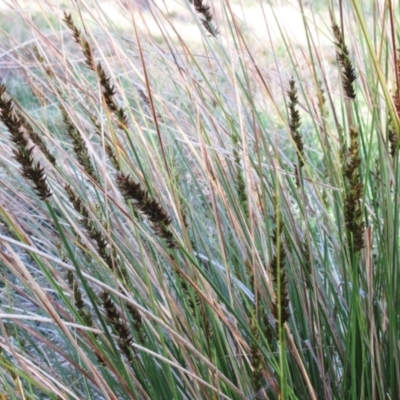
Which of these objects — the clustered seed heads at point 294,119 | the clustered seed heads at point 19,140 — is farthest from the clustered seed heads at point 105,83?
the clustered seed heads at point 294,119

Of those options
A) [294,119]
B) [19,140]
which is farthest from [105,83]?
[294,119]

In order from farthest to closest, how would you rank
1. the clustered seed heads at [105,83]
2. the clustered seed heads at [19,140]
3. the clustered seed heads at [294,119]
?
the clustered seed heads at [294,119] → the clustered seed heads at [105,83] → the clustered seed heads at [19,140]

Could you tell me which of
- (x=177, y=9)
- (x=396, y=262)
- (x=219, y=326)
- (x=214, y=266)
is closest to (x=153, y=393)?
(x=219, y=326)

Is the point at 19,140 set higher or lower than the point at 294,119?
higher

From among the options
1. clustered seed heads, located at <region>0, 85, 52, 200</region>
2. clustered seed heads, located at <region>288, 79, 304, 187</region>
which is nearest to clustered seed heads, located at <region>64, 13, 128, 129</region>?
clustered seed heads, located at <region>0, 85, 52, 200</region>

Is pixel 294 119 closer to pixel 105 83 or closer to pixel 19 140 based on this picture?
pixel 105 83

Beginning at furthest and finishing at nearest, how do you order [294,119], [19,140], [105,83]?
[294,119] < [105,83] < [19,140]

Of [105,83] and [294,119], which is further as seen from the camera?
[294,119]

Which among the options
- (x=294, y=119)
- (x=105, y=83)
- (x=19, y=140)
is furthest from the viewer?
(x=294, y=119)

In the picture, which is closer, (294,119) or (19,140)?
(19,140)

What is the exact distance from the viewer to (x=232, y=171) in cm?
131

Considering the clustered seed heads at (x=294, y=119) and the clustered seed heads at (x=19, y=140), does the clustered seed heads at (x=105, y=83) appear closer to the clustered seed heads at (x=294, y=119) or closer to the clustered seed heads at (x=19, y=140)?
the clustered seed heads at (x=19, y=140)

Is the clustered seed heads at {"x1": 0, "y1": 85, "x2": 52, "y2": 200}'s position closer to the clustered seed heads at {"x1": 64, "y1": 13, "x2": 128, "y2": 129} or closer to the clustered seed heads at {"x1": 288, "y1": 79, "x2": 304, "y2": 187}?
the clustered seed heads at {"x1": 64, "y1": 13, "x2": 128, "y2": 129}

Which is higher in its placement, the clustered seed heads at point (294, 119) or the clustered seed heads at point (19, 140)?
the clustered seed heads at point (19, 140)
